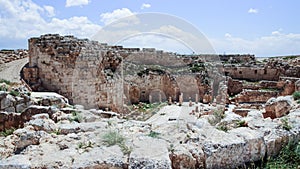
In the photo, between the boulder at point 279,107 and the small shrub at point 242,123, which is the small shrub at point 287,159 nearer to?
the small shrub at point 242,123

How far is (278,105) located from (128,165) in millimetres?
5905

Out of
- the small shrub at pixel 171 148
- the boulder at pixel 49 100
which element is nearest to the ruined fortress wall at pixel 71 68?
the boulder at pixel 49 100

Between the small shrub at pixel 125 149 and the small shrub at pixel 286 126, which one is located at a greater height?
the small shrub at pixel 286 126

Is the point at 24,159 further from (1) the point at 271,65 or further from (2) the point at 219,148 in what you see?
(1) the point at 271,65

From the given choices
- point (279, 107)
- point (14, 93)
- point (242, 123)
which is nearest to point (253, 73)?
point (279, 107)

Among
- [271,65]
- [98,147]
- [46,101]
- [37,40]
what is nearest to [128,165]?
[98,147]

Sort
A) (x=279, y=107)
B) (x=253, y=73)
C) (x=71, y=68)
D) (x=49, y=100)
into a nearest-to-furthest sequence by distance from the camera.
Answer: (x=279, y=107) < (x=49, y=100) < (x=71, y=68) < (x=253, y=73)

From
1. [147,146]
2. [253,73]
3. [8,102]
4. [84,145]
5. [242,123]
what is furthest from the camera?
[253,73]

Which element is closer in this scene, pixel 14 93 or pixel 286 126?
Result: pixel 286 126

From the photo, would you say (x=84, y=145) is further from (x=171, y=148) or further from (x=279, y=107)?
(x=279, y=107)

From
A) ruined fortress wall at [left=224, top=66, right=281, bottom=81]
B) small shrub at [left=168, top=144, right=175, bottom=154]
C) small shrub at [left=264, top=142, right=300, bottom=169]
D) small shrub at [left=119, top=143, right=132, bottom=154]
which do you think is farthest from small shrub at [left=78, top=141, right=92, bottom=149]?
ruined fortress wall at [left=224, top=66, right=281, bottom=81]

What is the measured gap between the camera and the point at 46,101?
801 cm

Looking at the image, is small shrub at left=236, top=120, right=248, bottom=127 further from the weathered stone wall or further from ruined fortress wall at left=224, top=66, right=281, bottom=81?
ruined fortress wall at left=224, top=66, right=281, bottom=81

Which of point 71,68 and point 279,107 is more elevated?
point 71,68
